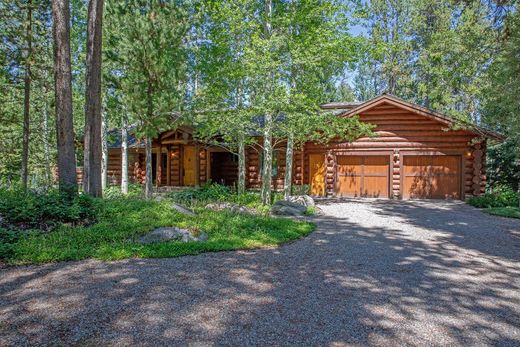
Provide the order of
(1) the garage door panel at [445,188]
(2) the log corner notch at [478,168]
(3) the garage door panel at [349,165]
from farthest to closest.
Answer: (3) the garage door panel at [349,165]
(1) the garage door panel at [445,188]
(2) the log corner notch at [478,168]

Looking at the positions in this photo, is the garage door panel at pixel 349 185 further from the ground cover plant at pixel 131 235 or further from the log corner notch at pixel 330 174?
the ground cover plant at pixel 131 235

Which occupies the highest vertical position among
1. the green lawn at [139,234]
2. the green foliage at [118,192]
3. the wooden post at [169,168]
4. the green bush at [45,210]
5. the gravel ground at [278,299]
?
the wooden post at [169,168]

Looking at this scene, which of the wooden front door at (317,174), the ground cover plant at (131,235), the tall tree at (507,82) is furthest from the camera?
the wooden front door at (317,174)

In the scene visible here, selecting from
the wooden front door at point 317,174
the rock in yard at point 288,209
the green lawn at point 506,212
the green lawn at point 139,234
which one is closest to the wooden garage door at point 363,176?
the wooden front door at point 317,174

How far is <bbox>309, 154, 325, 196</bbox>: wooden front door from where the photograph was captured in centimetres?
1788

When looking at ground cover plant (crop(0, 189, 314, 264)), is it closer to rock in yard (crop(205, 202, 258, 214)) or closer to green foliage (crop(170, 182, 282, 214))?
rock in yard (crop(205, 202, 258, 214))

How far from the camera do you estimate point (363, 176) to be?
57.3 ft

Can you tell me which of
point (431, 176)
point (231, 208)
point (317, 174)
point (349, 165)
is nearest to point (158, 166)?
point (317, 174)

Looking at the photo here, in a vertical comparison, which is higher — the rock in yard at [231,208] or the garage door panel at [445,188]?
the garage door panel at [445,188]

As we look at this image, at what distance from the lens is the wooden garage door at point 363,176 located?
17188 millimetres

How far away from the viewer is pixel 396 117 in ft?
55.0

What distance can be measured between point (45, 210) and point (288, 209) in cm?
677

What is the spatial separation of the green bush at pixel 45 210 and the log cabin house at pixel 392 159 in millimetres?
8648

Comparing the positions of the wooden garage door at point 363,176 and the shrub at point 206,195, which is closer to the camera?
the shrub at point 206,195
